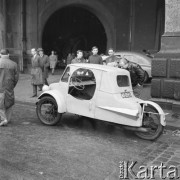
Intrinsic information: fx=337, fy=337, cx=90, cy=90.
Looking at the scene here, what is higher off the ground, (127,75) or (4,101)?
(127,75)

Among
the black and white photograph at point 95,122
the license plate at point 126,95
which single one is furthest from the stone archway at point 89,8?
the license plate at point 126,95

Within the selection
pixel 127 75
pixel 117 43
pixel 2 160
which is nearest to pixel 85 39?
pixel 117 43

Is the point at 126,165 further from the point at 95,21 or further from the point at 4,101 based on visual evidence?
the point at 95,21

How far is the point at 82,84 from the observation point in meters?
7.38

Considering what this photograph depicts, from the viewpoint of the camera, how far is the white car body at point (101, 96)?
268 inches

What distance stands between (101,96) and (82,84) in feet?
1.84

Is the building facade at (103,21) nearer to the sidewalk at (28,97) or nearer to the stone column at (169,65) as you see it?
the sidewalk at (28,97)

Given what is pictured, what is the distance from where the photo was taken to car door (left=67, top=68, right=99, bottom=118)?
23.8 ft

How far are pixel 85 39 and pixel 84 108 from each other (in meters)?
18.2

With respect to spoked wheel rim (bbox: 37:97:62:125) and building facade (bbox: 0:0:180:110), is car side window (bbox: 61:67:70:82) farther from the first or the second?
building facade (bbox: 0:0:180:110)

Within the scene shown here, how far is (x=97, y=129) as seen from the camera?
25.0 ft

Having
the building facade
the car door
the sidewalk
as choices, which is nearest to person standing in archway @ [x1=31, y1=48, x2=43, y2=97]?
the sidewalk
